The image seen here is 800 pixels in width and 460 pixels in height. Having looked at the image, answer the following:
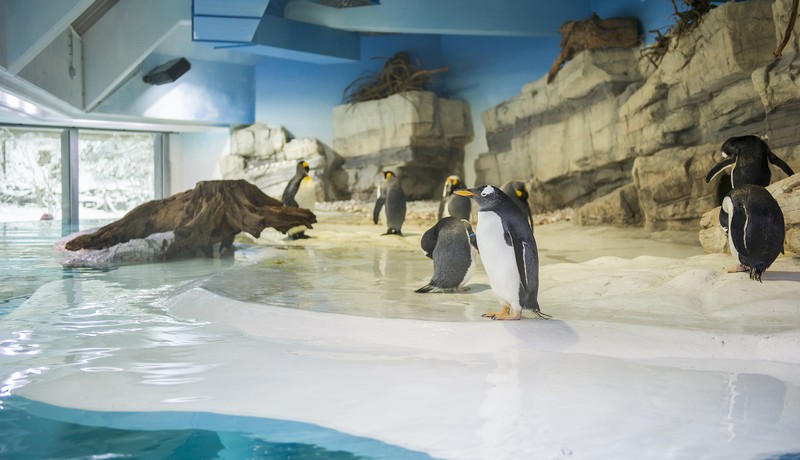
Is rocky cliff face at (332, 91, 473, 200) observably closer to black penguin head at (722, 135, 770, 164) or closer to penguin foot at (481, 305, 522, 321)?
black penguin head at (722, 135, 770, 164)

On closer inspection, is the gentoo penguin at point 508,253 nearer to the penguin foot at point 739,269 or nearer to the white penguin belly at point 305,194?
the penguin foot at point 739,269

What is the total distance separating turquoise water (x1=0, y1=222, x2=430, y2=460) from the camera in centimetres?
203

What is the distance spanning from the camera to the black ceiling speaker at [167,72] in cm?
1509

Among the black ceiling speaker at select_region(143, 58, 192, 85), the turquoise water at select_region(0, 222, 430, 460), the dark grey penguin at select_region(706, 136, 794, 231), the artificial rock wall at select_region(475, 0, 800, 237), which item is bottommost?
the turquoise water at select_region(0, 222, 430, 460)

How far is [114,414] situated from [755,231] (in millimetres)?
3632

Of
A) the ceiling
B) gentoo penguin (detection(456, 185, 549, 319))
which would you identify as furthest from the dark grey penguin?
the ceiling

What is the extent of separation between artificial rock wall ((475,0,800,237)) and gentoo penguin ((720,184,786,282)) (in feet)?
7.37

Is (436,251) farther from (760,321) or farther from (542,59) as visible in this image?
(542,59)

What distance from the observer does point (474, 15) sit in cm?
1192

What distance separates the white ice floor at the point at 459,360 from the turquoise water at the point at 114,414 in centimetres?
3

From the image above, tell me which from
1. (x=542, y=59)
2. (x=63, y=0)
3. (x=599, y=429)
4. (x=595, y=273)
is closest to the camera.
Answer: (x=599, y=429)

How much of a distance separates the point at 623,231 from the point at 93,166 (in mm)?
14985

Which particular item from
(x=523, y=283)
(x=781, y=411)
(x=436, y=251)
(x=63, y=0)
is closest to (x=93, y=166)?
(x=63, y=0)

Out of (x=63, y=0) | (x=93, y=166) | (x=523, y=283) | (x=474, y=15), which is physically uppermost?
(x=474, y=15)
